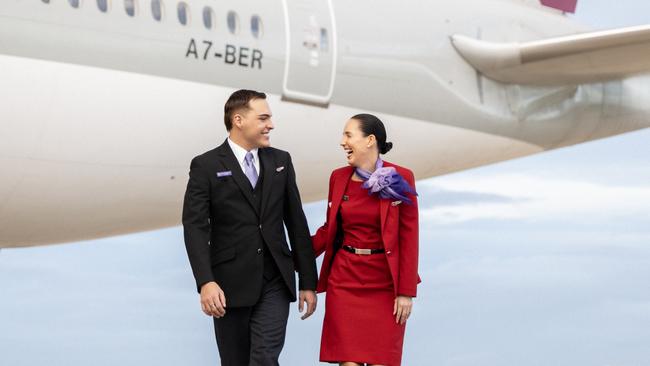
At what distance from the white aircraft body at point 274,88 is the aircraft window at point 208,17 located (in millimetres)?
10

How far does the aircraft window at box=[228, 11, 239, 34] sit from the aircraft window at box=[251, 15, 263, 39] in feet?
0.49

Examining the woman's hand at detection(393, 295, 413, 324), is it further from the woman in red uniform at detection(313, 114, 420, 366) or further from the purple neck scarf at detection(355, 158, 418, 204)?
the purple neck scarf at detection(355, 158, 418, 204)

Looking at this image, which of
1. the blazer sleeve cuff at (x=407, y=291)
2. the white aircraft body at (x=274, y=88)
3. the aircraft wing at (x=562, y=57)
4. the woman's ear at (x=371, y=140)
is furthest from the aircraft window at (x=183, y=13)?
the blazer sleeve cuff at (x=407, y=291)

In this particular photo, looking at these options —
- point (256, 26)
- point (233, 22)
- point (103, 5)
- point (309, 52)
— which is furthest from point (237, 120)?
point (309, 52)

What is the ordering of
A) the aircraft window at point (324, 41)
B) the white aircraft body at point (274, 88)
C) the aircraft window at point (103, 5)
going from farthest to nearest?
the aircraft window at point (324, 41), the aircraft window at point (103, 5), the white aircraft body at point (274, 88)

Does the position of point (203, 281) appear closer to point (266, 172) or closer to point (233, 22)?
point (266, 172)

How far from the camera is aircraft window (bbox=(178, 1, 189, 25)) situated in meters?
7.05

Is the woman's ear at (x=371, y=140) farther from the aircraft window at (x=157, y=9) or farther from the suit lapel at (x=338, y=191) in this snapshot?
the aircraft window at (x=157, y=9)

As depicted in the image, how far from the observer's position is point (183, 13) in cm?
708

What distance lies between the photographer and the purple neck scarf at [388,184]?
414 centimetres

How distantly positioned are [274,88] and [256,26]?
1.62 ft

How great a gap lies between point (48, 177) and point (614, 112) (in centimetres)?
623

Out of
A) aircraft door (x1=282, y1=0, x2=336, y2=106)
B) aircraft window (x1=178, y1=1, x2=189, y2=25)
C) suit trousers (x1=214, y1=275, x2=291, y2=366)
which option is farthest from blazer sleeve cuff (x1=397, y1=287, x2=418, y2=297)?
aircraft door (x1=282, y1=0, x2=336, y2=106)

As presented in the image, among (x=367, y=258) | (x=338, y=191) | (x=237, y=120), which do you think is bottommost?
(x=367, y=258)
